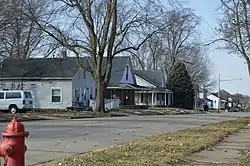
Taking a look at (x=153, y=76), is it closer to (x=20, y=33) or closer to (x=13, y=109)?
(x=20, y=33)

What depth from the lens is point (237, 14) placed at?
95.6 feet

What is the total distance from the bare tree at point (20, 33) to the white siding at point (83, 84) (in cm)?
415

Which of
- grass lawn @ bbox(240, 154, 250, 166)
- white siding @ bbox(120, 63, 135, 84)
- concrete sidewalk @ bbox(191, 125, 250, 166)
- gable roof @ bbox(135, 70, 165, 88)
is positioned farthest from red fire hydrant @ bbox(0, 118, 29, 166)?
gable roof @ bbox(135, 70, 165, 88)

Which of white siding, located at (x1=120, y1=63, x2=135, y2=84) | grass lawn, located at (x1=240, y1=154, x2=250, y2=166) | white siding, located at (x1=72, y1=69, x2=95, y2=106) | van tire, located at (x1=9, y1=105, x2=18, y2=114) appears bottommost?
grass lawn, located at (x1=240, y1=154, x2=250, y2=166)

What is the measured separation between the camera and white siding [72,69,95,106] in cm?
5384

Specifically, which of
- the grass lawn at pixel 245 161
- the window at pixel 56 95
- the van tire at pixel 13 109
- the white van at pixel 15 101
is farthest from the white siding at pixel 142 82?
the grass lawn at pixel 245 161

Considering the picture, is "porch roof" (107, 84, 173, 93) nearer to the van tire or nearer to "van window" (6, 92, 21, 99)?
"van window" (6, 92, 21, 99)

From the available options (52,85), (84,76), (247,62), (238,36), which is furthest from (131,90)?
(238,36)

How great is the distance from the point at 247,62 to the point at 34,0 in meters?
24.5

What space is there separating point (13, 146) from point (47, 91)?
49.9 meters

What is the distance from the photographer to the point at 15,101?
42.0 metres

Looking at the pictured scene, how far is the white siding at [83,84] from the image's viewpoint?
5384cm

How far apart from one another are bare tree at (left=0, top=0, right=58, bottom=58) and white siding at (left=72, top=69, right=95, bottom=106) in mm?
4150

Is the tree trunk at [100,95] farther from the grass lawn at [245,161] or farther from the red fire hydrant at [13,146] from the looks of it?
the red fire hydrant at [13,146]
